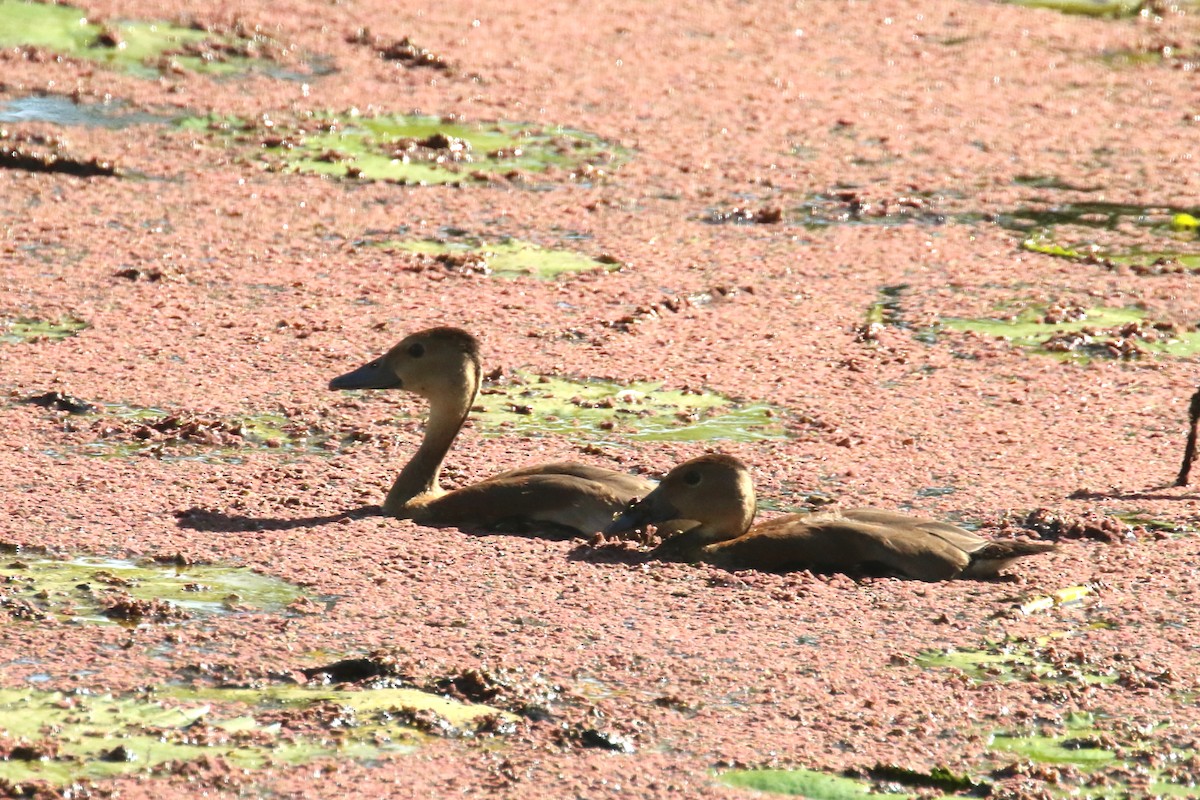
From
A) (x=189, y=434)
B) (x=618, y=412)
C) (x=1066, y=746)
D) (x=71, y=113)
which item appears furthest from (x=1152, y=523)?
(x=71, y=113)

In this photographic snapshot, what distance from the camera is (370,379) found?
23.5ft

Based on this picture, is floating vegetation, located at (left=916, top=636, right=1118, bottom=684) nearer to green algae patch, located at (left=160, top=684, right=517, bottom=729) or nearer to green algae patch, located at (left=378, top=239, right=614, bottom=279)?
green algae patch, located at (left=160, top=684, right=517, bottom=729)

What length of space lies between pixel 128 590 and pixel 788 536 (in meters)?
1.97

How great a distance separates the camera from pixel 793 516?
21.1ft

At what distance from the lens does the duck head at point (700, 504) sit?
630 cm

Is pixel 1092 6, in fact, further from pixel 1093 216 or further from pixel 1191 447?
pixel 1191 447

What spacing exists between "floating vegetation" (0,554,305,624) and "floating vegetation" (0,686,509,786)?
1.76ft

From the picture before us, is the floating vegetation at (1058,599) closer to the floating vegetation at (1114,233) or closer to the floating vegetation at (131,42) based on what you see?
the floating vegetation at (1114,233)

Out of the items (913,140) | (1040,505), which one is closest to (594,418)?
(1040,505)

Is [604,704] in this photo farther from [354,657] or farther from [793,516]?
[793,516]

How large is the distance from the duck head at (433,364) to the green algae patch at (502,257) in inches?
93.8

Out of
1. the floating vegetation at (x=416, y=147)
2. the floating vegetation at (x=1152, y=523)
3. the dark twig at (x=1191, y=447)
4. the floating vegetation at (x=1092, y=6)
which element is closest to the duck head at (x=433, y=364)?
the floating vegetation at (x=1152, y=523)

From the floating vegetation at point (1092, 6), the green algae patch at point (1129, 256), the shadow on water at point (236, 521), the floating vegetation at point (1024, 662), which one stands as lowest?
the shadow on water at point (236, 521)

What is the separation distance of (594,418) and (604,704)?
2694 mm
